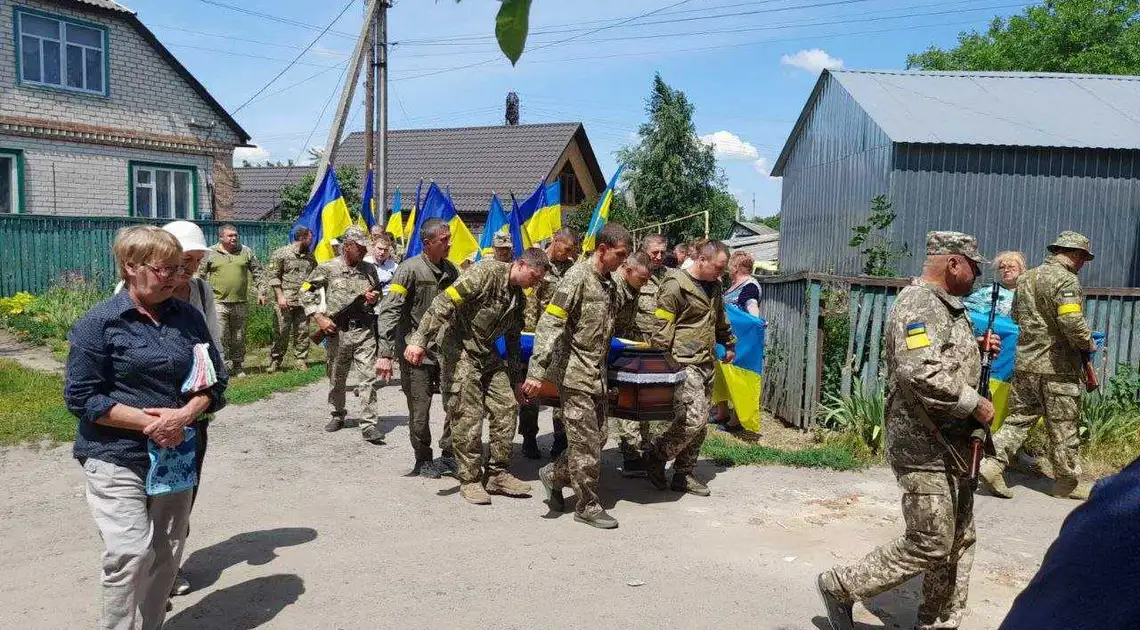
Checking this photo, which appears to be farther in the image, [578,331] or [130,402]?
[578,331]

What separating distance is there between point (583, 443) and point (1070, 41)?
105 ft

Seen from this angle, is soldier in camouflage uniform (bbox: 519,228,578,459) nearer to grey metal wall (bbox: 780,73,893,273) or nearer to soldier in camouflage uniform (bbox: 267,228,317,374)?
soldier in camouflage uniform (bbox: 267,228,317,374)

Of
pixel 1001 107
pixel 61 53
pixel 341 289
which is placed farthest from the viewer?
pixel 61 53

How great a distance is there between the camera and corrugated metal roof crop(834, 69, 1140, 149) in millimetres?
13273

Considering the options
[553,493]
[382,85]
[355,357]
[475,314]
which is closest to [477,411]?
[475,314]

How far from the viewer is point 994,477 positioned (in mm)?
6629

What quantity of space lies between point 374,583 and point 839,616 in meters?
2.47

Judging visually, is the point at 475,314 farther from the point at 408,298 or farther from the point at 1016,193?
the point at 1016,193

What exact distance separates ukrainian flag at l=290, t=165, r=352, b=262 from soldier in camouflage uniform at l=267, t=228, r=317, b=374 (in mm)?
279

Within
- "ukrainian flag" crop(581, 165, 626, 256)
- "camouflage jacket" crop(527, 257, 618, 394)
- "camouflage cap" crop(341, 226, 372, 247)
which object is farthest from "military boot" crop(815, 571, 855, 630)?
"ukrainian flag" crop(581, 165, 626, 256)

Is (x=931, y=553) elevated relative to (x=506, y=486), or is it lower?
elevated

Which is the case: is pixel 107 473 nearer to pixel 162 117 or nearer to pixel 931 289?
pixel 931 289

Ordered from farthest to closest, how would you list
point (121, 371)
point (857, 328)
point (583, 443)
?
point (857, 328)
point (583, 443)
point (121, 371)

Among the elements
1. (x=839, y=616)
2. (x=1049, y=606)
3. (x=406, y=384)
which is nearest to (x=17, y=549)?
(x=406, y=384)
